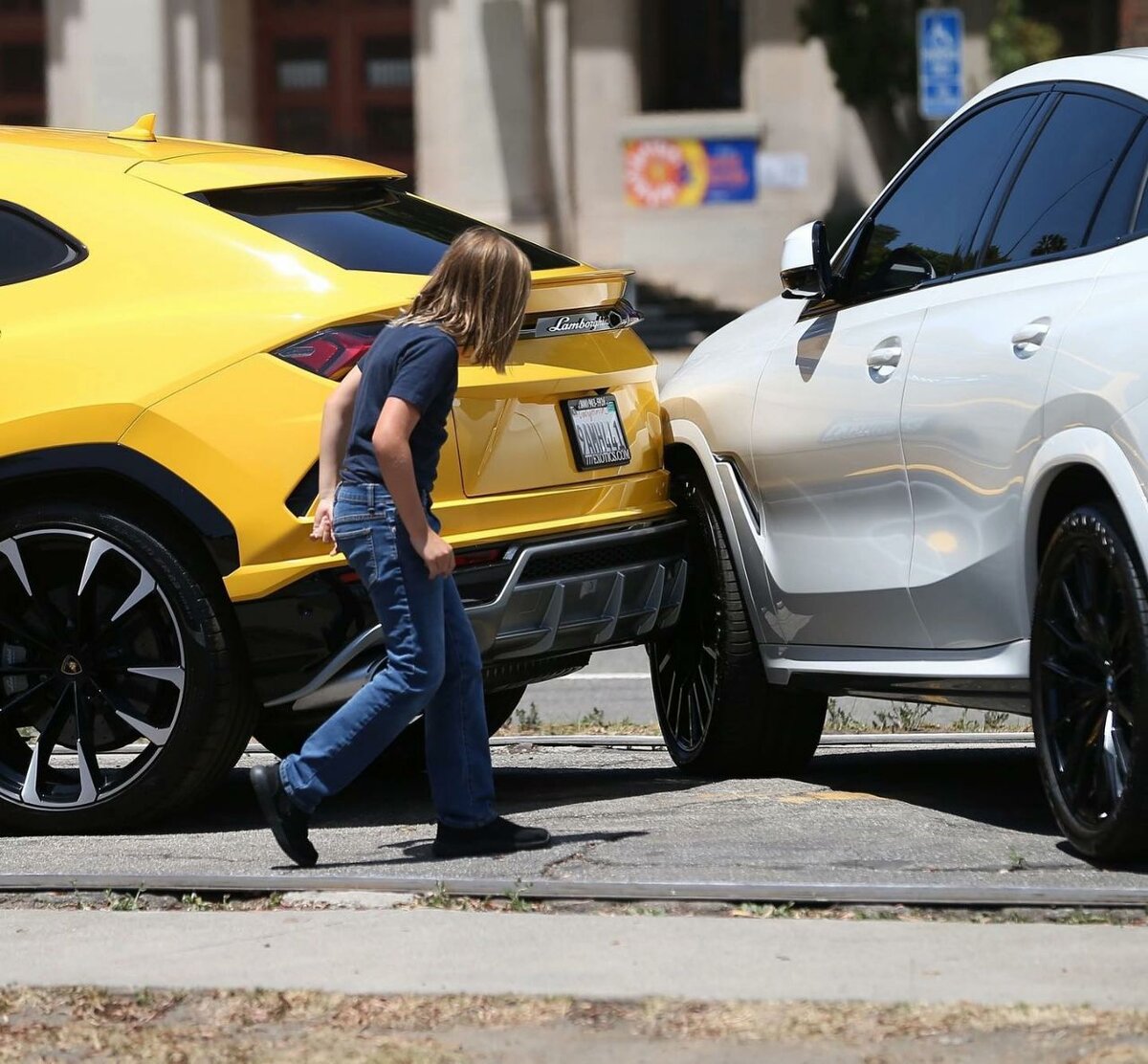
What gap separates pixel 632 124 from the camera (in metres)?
26.9

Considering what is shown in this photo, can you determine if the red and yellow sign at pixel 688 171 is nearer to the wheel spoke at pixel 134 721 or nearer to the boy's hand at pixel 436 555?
the wheel spoke at pixel 134 721

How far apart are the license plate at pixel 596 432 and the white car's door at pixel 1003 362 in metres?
0.88

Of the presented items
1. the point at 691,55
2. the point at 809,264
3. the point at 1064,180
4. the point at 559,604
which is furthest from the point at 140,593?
the point at 691,55

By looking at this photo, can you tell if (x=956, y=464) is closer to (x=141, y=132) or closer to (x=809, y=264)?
(x=809, y=264)

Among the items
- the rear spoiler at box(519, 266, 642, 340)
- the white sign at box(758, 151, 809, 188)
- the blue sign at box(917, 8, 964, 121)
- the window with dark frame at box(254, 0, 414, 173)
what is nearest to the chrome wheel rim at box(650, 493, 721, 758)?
the rear spoiler at box(519, 266, 642, 340)

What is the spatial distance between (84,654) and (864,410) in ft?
6.64

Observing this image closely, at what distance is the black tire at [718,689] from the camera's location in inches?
253

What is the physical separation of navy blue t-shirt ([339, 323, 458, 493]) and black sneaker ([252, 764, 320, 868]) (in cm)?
71

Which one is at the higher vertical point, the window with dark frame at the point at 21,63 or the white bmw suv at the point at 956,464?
the window with dark frame at the point at 21,63

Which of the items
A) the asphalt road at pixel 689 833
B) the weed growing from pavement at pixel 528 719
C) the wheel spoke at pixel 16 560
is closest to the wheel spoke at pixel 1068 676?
the asphalt road at pixel 689 833

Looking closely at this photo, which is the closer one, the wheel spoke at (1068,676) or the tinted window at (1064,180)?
the wheel spoke at (1068,676)

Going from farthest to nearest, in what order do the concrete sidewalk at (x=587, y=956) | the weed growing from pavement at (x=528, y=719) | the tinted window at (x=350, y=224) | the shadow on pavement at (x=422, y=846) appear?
the weed growing from pavement at (x=528, y=719) → the tinted window at (x=350, y=224) → the shadow on pavement at (x=422, y=846) → the concrete sidewalk at (x=587, y=956)

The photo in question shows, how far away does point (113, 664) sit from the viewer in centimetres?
565

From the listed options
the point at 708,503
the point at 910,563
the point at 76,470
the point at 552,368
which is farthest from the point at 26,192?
the point at 910,563
